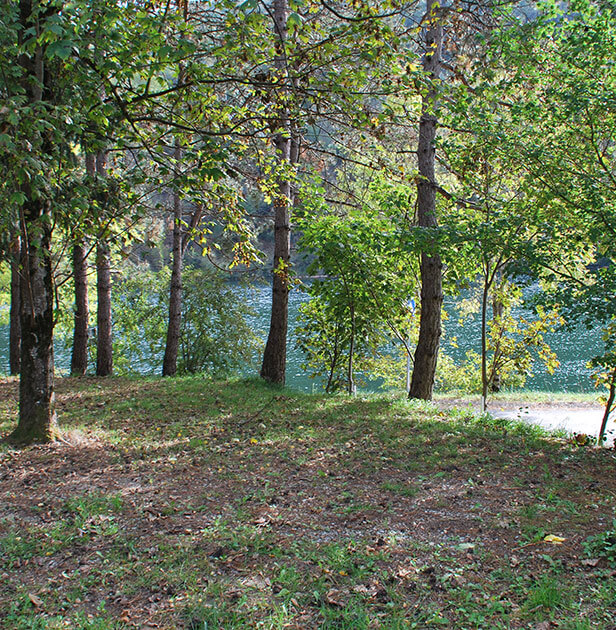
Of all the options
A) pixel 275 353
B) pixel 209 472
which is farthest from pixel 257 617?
pixel 275 353

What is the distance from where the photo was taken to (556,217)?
6.75 metres

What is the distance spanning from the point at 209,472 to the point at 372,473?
1457 millimetres

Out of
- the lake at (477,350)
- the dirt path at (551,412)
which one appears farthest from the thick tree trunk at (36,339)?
the lake at (477,350)

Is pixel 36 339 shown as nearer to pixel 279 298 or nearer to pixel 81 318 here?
pixel 279 298

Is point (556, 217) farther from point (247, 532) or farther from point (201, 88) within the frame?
point (247, 532)

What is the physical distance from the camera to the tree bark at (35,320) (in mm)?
4843

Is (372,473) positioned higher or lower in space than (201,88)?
lower

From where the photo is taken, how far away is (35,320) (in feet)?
16.4

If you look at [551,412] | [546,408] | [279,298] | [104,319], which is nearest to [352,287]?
[279,298]

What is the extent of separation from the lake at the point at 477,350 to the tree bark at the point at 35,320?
421 inches

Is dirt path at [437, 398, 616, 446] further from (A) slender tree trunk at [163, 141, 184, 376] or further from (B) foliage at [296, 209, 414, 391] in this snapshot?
(A) slender tree trunk at [163, 141, 184, 376]

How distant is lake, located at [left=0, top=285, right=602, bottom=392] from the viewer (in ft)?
65.7

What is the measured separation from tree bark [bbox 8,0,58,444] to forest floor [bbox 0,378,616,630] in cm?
27

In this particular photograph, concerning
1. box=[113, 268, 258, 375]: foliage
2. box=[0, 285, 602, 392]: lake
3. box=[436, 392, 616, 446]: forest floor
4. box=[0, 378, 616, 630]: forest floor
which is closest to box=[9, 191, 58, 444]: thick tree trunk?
box=[0, 378, 616, 630]: forest floor
